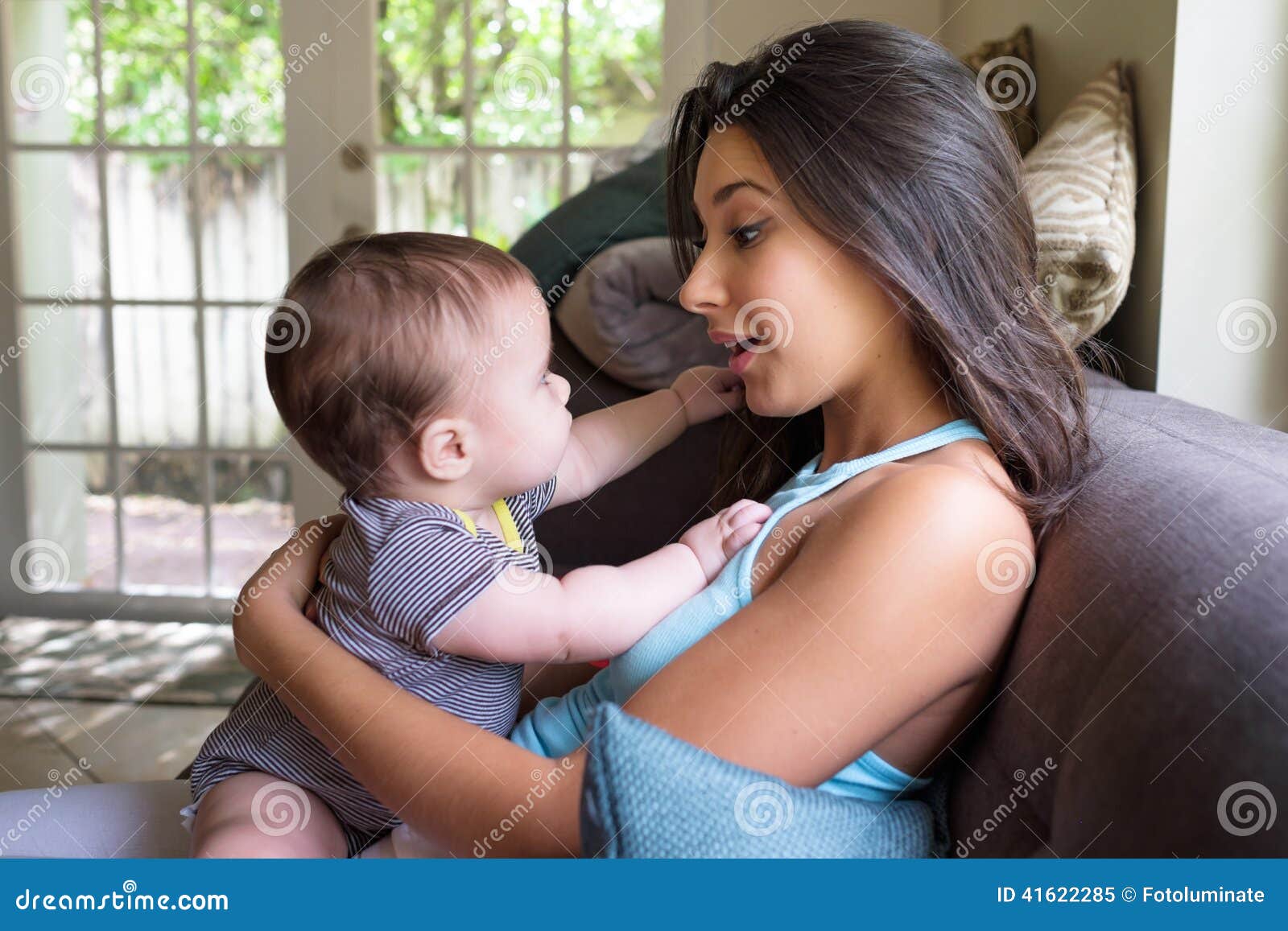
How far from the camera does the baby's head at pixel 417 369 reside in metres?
0.95

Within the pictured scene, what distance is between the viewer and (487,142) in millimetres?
3320

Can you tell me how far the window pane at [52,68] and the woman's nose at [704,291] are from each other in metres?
3.06

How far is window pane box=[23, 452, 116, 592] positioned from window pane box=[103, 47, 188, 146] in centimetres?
102

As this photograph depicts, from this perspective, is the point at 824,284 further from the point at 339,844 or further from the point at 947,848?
the point at 339,844

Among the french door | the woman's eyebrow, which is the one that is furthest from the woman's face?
the french door

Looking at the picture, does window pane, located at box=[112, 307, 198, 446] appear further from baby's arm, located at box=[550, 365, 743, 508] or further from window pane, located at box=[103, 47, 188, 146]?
baby's arm, located at box=[550, 365, 743, 508]

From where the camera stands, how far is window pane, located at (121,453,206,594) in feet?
11.7

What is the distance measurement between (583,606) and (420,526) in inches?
6.2

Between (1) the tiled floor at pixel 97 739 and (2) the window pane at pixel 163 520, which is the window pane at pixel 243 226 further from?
(1) the tiled floor at pixel 97 739

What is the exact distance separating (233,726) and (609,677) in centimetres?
37

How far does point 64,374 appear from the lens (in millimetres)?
3557

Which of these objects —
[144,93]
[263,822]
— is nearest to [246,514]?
[144,93]

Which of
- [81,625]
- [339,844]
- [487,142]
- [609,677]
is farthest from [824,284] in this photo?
[81,625]

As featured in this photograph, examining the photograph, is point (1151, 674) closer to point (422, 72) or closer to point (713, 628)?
point (713, 628)
